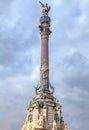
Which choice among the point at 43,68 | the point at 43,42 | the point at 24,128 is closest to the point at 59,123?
the point at 24,128

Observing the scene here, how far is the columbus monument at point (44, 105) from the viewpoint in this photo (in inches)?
2837

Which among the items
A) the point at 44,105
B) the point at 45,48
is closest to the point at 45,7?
the point at 45,48

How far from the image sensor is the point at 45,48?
80000mm

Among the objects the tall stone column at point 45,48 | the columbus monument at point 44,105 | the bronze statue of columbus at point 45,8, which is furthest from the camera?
the bronze statue of columbus at point 45,8

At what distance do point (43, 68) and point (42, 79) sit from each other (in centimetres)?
257

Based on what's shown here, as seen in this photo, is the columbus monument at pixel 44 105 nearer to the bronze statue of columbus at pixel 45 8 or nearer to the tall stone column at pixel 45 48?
the tall stone column at pixel 45 48

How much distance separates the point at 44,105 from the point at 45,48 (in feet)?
45.5

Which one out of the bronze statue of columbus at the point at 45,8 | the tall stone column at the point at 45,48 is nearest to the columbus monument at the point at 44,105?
the tall stone column at the point at 45,48

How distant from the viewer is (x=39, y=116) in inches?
2854

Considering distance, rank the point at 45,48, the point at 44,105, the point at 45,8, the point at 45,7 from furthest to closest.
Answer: the point at 45,7, the point at 45,8, the point at 45,48, the point at 44,105

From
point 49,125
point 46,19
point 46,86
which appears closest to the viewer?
point 49,125

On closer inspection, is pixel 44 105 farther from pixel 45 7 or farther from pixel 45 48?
pixel 45 7

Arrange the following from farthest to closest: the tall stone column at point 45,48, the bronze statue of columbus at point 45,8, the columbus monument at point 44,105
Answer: the bronze statue of columbus at point 45,8 < the tall stone column at point 45,48 < the columbus monument at point 44,105

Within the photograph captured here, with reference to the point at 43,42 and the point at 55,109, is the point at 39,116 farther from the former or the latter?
the point at 43,42
